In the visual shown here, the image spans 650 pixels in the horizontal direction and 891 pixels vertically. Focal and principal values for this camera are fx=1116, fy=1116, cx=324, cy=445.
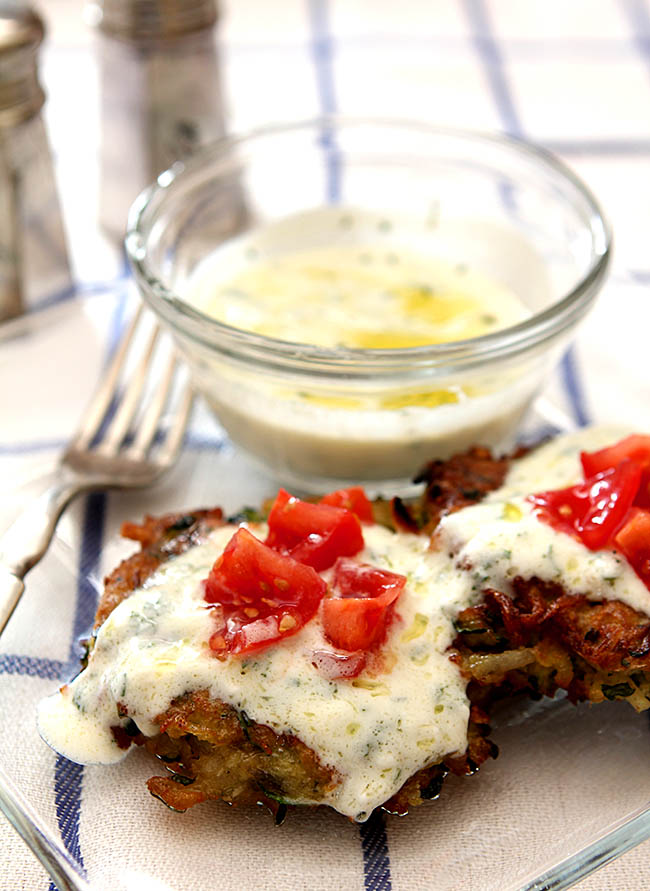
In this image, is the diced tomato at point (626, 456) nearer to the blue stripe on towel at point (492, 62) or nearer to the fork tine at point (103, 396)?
the fork tine at point (103, 396)

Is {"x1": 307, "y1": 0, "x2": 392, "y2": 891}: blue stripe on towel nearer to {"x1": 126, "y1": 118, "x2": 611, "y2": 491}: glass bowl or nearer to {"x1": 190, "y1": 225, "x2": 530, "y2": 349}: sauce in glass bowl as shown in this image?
{"x1": 126, "y1": 118, "x2": 611, "y2": 491}: glass bowl

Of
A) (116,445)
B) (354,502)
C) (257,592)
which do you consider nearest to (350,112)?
(116,445)

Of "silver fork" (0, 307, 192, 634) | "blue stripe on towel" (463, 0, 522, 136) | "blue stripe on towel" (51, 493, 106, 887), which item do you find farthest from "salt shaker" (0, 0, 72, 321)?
"blue stripe on towel" (463, 0, 522, 136)

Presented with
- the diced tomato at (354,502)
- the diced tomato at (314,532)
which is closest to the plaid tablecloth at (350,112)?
the diced tomato at (314,532)

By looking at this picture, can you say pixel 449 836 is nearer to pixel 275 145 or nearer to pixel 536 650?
pixel 536 650

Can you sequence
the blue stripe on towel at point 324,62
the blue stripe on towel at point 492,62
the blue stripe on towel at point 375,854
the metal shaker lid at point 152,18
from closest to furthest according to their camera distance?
the blue stripe on towel at point 375,854
the metal shaker lid at point 152,18
the blue stripe on towel at point 324,62
the blue stripe on towel at point 492,62
